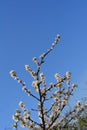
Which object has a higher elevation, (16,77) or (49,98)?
(16,77)

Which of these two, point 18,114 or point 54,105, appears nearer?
point 18,114

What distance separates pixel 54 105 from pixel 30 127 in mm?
1225

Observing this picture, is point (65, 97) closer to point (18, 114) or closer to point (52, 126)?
point (52, 126)

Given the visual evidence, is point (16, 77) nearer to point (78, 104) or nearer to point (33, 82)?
point (33, 82)

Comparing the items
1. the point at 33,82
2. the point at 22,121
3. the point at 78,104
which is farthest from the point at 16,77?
the point at 78,104

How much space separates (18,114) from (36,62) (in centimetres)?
188

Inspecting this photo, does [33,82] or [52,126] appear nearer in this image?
[33,82]

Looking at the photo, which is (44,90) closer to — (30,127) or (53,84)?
(53,84)

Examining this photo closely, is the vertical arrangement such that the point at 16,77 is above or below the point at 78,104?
above

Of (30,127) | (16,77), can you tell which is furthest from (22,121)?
(16,77)

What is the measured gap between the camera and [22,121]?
13945 millimetres

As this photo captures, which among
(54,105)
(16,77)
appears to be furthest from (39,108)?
(16,77)

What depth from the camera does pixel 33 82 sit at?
13555mm

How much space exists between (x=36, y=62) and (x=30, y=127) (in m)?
2.51
